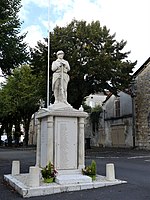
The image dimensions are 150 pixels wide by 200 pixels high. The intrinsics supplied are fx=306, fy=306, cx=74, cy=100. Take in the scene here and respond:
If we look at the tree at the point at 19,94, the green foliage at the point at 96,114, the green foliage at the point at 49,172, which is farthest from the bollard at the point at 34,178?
the green foliage at the point at 96,114

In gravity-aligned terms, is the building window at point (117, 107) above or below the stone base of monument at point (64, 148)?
above

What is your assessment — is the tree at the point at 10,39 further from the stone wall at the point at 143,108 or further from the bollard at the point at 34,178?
the stone wall at the point at 143,108

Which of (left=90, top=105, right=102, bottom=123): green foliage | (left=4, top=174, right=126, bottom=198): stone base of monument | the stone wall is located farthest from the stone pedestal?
(left=90, top=105, right=102, bottom=123): green foliage

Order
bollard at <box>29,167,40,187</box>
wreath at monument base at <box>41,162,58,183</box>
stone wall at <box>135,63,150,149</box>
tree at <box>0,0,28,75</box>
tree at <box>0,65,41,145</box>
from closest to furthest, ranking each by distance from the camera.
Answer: bollard at <box>29,167,40,187</box> → wreath at monument base at <box>41,162,58,183</box> → tree at <box>0,0,28,75</box> → stone wall at <box>135,63,150,149</box> → tree at <box>0,65,41,145</box>

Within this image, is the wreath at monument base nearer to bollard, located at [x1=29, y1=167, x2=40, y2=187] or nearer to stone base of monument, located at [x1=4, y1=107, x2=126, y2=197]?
stone base of monument, located at [x1=4, y1=107, x2=126, y2=197]

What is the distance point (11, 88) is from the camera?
4266 cm

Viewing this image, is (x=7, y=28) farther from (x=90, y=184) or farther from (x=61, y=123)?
(x=90, y=184)

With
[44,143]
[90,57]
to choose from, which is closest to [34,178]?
[44,143]

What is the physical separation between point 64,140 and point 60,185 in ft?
6.13

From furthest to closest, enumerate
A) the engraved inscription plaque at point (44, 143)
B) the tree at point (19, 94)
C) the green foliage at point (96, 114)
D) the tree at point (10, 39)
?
1. the green foliage at point (96, 114)
2. the tree at point (19, 94)
3. the tree at point (10, 39)
4. the engraved inscription plaque at point (44, 143)

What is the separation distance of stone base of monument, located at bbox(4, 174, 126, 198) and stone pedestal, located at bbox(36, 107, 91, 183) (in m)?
0.62

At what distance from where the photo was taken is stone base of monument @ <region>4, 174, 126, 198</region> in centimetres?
840

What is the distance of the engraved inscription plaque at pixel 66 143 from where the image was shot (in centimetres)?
1032

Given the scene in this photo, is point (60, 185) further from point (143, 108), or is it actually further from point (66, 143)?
point (143, 108)
